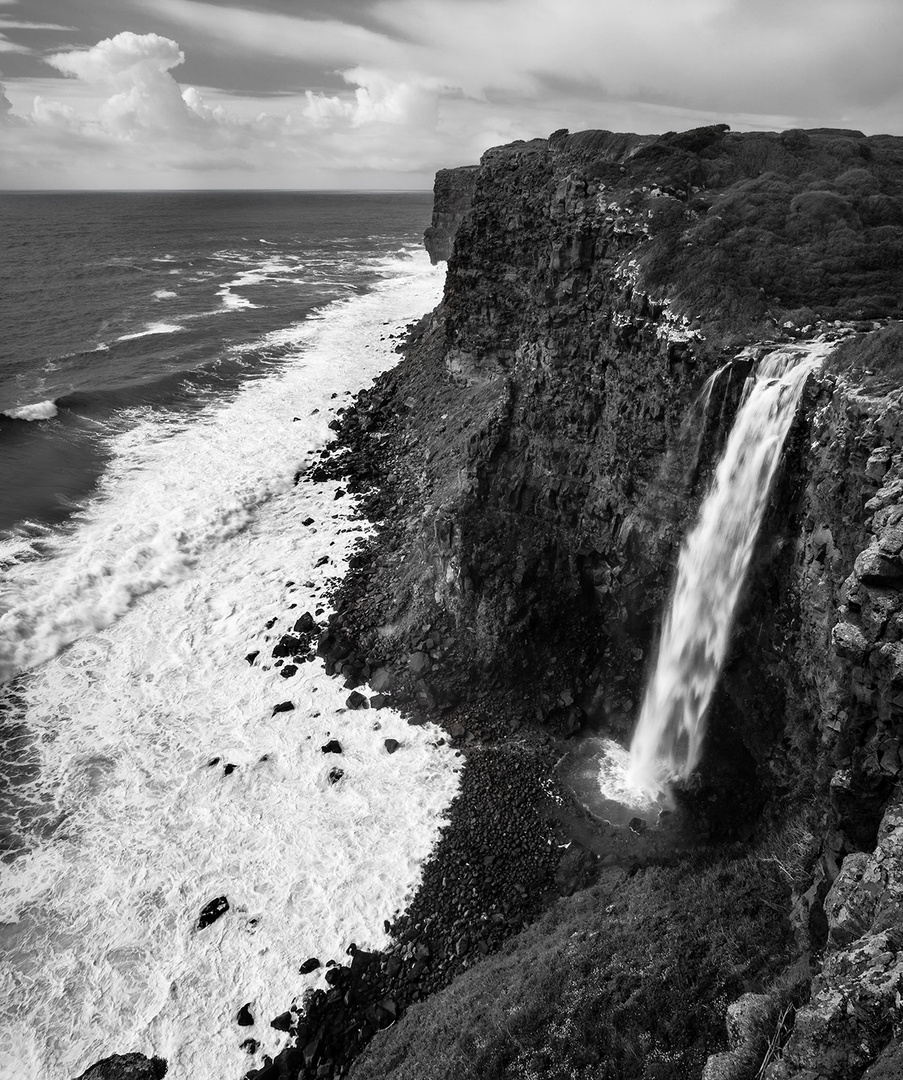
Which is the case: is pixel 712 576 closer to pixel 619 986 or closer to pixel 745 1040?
pixel 619 986

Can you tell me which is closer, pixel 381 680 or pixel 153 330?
pixel 381 680

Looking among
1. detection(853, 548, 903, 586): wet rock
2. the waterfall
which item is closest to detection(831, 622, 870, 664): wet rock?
detection(853, 548, 903, 586): wet rock

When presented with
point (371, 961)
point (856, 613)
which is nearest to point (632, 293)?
point (856, 613)

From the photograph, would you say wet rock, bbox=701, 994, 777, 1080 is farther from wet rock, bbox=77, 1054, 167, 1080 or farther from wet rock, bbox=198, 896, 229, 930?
wet rock, bbox=198, 896, 229, 930

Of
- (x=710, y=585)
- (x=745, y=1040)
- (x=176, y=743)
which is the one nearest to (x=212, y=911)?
(x=176, y=743)

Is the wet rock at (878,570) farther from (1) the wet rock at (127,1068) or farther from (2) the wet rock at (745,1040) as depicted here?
(1) the wet rock at (127,1068)
